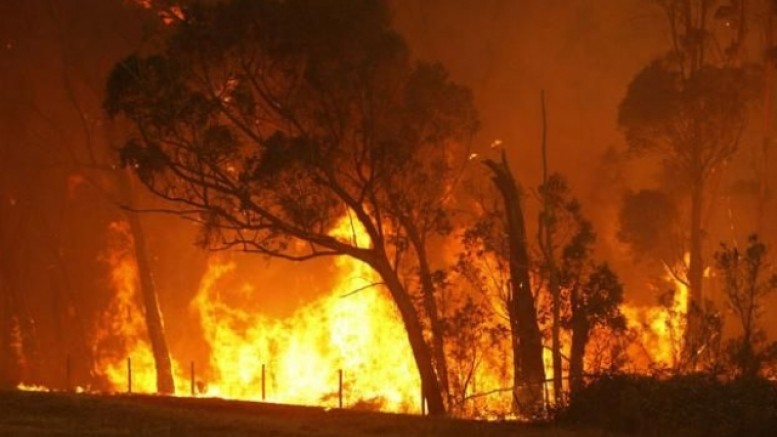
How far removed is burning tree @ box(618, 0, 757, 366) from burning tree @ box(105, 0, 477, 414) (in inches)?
313

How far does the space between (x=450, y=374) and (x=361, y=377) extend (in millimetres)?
11878

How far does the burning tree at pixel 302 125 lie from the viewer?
21516mm

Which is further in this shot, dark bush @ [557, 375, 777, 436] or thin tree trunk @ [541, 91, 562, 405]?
thin tree trunk @ [541, 91, 562, 405]

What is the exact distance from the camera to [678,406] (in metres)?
14.5

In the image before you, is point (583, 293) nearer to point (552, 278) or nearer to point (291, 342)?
point (552, 278)

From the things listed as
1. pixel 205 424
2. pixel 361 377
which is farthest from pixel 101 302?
pixel 205 424

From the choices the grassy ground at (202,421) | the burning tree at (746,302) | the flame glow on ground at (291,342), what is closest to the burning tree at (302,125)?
the flame glow on ground at (291,342)

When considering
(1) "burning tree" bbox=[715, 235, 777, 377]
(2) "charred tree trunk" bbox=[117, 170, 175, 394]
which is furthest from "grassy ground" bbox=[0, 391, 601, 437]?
(2) "charred tree trunk" bbox=[117, 170, 175, 394]

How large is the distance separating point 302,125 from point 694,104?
12.4 m

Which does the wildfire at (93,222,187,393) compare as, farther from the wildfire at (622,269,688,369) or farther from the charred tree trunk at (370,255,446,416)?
the charred tree trunk at (370,255,446,416)

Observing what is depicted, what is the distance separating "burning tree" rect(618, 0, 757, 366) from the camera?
30.0 meters

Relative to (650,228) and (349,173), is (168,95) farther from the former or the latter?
(650,228)

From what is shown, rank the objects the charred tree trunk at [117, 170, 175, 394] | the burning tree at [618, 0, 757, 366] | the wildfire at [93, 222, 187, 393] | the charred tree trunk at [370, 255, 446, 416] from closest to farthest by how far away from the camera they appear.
Result: the charred tree trunk at [370, 255, 446, 416] < the burning tree at [618, 0, 757, 366] < the charred tree trunk at [117, 170, 175, 394] < the wildfire at [93, 222, 187, 393]

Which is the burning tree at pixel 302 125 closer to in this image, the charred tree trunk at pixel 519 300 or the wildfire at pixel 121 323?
the charred tree trunk at pixel 519 300
